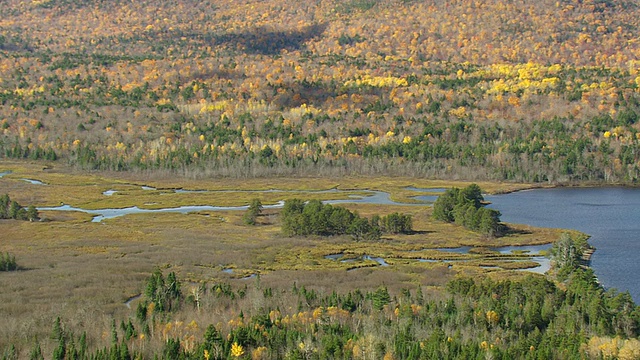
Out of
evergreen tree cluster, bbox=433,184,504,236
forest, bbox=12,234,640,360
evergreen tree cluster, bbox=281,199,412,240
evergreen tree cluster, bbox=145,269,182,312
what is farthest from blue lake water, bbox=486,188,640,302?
evergreen tree cluster, bbox=145,269,182,312

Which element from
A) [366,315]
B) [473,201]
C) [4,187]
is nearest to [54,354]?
[366,315]

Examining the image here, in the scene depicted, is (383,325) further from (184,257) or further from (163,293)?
(184,257)

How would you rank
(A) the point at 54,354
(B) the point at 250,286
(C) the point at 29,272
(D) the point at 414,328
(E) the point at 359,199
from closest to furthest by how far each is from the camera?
(A) the point at 54,354
(D) the point at 414,328
(B) the point at 250,286
(C) the point at 29,272
(E) the point at 359,199

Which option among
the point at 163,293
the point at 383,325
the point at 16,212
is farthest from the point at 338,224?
the point at 16,212

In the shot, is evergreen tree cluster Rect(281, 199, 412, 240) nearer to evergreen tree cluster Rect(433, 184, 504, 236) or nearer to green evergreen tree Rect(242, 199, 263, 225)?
green evergreen tree Rect(242, 199, 263, 225)

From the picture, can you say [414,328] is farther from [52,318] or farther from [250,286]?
[52,318]

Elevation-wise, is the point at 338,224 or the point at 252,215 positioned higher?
the point at 252,215
